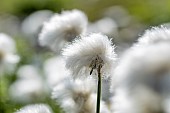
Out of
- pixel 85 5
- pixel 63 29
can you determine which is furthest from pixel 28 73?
pixel 85 5

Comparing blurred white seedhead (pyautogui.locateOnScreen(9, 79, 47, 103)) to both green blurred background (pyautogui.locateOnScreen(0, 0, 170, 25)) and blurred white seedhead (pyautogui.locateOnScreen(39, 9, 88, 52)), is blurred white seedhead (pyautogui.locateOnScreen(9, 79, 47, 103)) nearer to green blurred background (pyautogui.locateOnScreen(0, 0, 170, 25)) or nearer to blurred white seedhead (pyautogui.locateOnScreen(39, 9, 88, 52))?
blurred white seedhead (pyautogui.locateOnScreen(39, 9, 88, 52))

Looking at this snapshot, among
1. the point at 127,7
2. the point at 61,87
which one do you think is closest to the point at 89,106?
Result: the point at 61,87

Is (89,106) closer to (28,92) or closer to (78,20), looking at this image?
(78,20)

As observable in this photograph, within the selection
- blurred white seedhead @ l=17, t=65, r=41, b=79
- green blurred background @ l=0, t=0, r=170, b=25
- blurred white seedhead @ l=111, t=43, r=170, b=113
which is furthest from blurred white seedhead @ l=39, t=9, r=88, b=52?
green blurred background @ l=0, t=0, r=170, b=25

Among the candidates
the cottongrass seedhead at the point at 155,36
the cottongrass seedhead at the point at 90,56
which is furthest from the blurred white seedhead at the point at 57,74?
the cottongrass seedhead at the point at 155,36

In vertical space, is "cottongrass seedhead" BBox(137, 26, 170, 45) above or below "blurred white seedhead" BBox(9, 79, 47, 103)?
below

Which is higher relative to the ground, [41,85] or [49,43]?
[41,85]

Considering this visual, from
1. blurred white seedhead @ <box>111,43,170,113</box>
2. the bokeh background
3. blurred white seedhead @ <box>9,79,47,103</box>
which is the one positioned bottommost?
blurred white seedhead @ <box>111,43,170,113</box>
